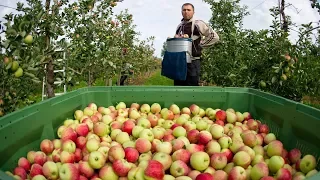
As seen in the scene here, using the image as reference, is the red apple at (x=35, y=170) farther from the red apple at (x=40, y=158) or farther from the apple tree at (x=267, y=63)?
the apple tree at (x=267, y=63)

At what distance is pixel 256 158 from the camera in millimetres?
2141

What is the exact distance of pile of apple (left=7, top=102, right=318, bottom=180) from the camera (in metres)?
1.94

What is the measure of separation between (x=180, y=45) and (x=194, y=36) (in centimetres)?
37

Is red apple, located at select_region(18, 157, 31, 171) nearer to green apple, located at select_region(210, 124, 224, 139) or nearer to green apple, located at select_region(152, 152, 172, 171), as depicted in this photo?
green apple, located at select_region(152, 152, 172, 171)

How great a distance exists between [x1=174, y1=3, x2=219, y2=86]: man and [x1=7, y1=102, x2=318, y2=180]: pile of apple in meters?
1.52

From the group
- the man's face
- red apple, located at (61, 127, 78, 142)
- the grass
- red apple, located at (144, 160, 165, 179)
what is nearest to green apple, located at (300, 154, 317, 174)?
red apple, located at (144, 160, 165, 179)

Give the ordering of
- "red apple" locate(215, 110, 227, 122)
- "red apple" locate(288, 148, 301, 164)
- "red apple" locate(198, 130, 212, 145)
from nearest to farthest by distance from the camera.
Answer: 1. "red apple" locate(288, 148, 301, 164)
2. "red apple" locate(198, 130, 212, 145)
3. "red apple" locate(215, 110, 227, 122)

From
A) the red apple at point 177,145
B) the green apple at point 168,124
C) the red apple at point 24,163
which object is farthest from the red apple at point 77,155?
the green apple at point 168,124

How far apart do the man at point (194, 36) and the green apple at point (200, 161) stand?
2431 millimetres

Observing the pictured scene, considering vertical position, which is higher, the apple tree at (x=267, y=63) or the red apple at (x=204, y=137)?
the apple tree at (x=267, y=63)

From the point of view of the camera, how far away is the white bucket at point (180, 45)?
4.16m

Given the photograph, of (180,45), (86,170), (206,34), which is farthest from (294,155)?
(206,34)

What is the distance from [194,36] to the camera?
4.46 m

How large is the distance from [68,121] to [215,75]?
149 inches
